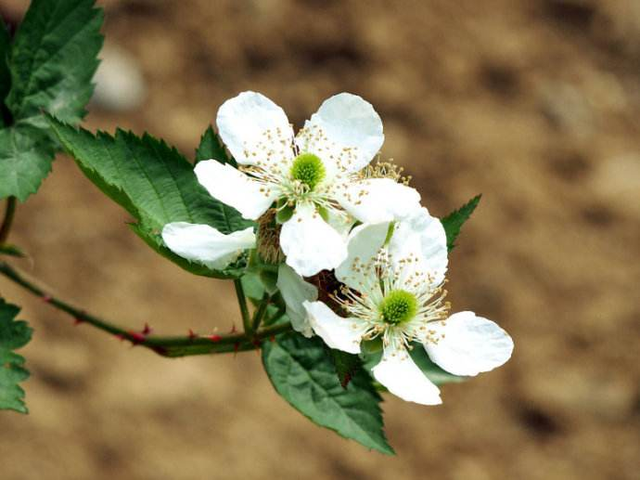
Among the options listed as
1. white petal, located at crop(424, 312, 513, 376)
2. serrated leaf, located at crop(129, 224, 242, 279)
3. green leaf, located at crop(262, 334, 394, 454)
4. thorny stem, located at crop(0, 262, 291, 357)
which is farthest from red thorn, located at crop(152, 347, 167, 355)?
white petal, located at crop(424, 312, 513, 376)

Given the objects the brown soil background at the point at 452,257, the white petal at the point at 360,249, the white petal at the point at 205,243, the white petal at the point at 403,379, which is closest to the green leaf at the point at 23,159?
the white petal at the point at 205,243

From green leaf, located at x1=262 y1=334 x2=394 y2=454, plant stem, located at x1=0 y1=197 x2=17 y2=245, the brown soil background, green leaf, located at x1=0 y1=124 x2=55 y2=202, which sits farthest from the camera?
the brown soil background

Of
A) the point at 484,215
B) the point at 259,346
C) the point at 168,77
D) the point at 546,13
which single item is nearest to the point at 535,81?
the point at 546,13

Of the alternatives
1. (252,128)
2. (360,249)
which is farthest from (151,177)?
(360,249)

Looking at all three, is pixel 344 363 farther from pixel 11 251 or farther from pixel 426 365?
pixel 11 251

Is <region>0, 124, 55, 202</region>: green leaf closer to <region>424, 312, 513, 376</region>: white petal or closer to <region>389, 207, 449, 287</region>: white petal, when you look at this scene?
<region>389, 207, 449, 287</region>: white petal

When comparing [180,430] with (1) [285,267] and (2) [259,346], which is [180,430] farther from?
(1) [285,267]
